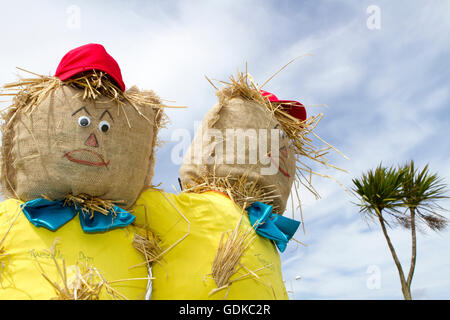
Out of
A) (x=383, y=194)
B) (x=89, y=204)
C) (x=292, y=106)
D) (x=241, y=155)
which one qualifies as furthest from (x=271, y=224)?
(x=383, y=194)

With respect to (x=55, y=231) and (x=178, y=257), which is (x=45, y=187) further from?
(x=178, y=257)

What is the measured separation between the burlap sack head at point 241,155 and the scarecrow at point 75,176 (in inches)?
19.0

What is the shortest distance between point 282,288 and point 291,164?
31.0 inches

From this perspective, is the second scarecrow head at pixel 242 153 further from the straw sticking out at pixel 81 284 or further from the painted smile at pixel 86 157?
the straw sticking out at pixel 81 284

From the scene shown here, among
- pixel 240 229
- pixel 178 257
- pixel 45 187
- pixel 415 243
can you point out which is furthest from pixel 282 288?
pixel 415 243

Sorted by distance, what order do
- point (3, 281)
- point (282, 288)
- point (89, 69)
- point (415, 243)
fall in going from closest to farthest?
point (3, 281)
point (89, 69)
point (282, 288)
point (415, 243)

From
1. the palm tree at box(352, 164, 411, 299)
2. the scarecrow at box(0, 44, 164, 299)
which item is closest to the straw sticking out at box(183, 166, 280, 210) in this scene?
the scarecrow at box(0, 44, 164, 299)

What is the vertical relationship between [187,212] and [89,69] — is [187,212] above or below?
below

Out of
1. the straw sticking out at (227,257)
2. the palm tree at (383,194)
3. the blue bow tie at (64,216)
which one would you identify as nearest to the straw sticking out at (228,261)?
the straw sticking out at (227,257)

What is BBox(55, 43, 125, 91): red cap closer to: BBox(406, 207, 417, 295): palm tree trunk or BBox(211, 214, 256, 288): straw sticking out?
BBox(211, 214, 256, 288): straw sticking out

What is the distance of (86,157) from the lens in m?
1.64

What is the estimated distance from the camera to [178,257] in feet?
6.02

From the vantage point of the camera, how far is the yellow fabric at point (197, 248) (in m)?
1.77

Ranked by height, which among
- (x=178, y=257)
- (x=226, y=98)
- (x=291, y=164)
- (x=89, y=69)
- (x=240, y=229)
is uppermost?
(x=226, y=98)
